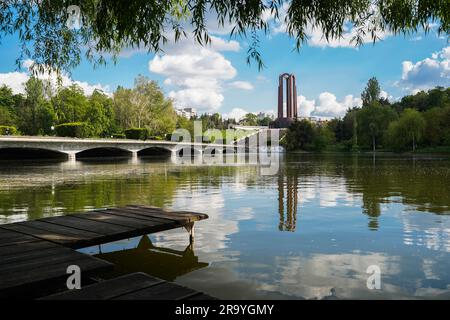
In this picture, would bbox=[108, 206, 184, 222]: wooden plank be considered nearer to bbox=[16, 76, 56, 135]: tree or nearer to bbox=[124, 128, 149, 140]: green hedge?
bbox=[124, 128, 149, 140]: green hedge

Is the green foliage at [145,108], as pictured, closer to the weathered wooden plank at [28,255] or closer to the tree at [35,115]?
the tree at [35,115]

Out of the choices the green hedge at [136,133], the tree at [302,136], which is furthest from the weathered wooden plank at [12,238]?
the tree at [302,136]

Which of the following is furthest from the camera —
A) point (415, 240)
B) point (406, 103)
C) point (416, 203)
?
point (406, 103)

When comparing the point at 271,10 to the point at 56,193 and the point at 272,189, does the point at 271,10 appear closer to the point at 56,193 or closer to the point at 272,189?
the point at 272,189

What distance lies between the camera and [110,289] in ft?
11.9

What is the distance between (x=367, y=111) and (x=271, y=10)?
91593mm

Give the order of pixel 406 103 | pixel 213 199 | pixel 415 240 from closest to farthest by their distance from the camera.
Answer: pixel 415 240
pixel 213 199
pixel 406 103

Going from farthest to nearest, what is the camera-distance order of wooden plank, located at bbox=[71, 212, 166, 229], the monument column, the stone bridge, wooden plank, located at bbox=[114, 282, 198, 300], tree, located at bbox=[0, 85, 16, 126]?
the monument column < tree, located at bbox=[0, 85, 16, 126] < the stone bridge < wooden plank, located at bbox=[71, 212, 166, 229] < wooden plank, located at bbox=[114, 282, 198, 300]

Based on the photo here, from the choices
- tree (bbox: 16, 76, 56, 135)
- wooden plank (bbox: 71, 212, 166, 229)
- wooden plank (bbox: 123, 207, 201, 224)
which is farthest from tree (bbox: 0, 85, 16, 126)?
wooden plank (bbox: 123, 207, 201, 224)

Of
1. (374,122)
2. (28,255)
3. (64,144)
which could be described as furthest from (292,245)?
(374,122)

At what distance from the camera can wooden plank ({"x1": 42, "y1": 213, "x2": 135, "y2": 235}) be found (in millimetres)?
6172

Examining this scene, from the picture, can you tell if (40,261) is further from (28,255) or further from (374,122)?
(374,122)
